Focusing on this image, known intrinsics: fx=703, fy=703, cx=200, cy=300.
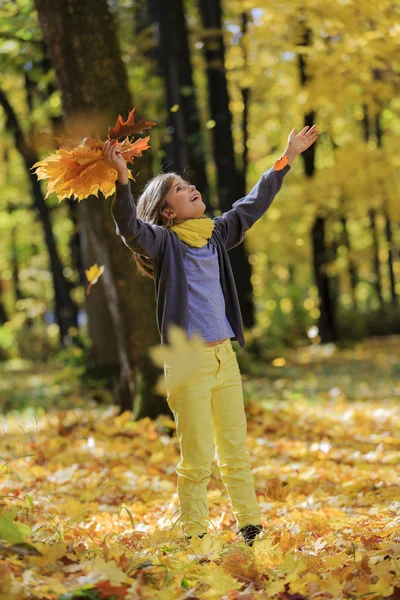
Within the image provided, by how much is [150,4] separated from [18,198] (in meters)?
13.2

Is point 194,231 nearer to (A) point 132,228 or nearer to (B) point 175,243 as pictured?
(B) point 175,243

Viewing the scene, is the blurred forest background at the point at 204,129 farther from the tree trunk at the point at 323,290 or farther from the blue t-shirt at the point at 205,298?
the blue t-shirt at the point at 205,298

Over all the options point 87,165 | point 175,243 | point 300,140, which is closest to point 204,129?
point 300,140

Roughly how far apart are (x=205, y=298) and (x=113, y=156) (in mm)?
777

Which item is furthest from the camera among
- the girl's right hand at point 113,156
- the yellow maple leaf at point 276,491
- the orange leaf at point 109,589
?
the yellow maple leaf at point 276,491

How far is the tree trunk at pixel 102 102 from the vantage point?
18.6 ft

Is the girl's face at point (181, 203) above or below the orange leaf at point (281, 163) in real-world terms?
below

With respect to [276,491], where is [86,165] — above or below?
above

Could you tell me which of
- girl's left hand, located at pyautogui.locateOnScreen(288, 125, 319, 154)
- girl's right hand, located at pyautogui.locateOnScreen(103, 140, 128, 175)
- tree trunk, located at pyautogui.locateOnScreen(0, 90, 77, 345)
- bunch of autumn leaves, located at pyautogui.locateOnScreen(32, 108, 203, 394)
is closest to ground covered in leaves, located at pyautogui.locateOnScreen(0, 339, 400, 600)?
bunch of autumn leaves, located at pyautogui.locateOnScreen(32, 108, 203, 394)

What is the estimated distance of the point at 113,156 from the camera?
290 centimetres

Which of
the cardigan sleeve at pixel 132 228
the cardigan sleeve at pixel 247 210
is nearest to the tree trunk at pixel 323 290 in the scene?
the cardigan sleeve at pixel 247 210

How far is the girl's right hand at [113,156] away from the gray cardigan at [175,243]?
8cm

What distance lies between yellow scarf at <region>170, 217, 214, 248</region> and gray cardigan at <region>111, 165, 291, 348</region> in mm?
39

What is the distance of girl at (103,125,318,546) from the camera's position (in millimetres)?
3146
